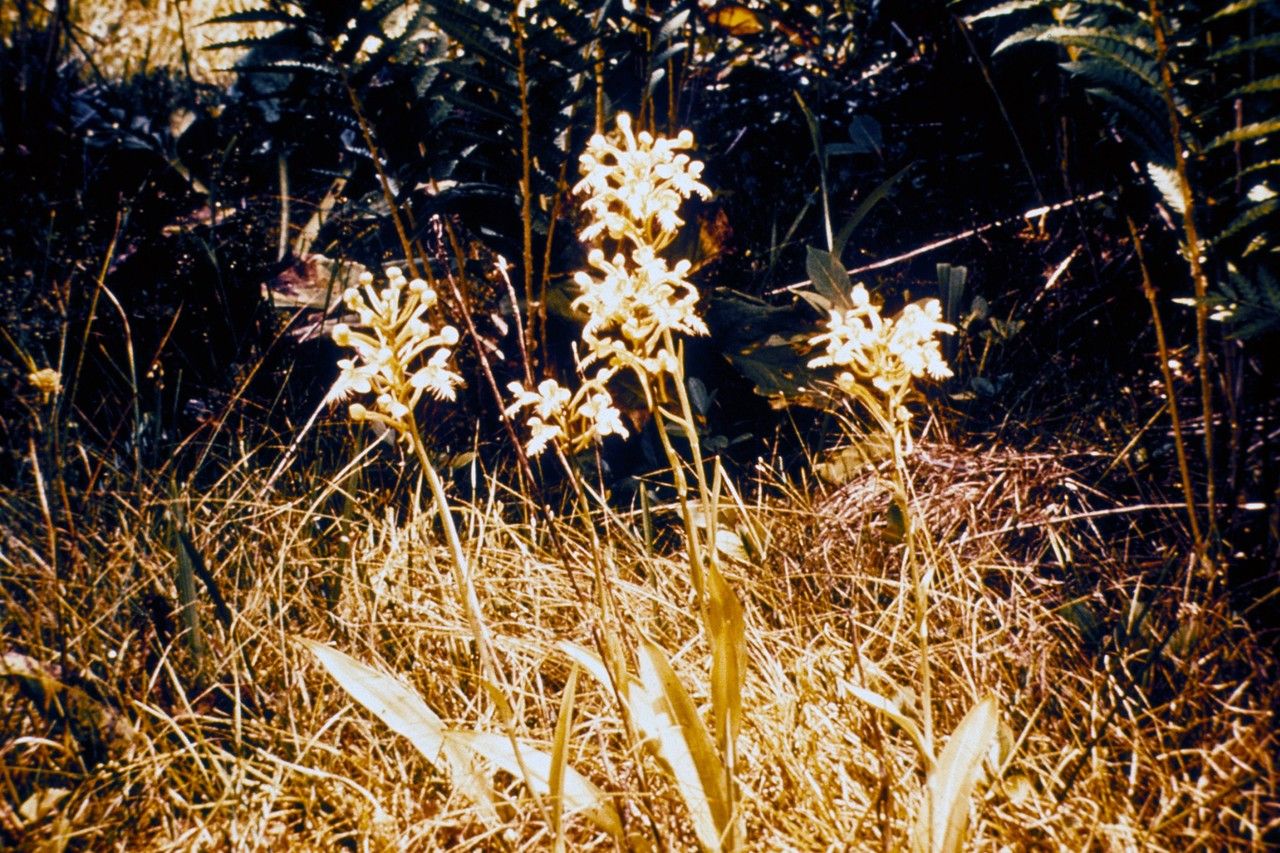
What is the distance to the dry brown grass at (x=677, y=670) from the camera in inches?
48.8

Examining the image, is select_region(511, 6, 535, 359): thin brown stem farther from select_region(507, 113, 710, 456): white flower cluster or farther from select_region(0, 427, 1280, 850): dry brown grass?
select_region(507, 113, 710, 456): white flower cluster

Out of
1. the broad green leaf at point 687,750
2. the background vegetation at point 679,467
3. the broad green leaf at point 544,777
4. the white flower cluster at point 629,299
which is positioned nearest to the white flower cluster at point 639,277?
the white flower cluster at point 629,299

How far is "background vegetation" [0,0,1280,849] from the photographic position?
1262mm

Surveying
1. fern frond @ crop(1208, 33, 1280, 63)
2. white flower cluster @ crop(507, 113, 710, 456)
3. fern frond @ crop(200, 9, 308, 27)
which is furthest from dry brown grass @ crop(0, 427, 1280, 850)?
fern frond @ crop(200, 9, 308, 27)

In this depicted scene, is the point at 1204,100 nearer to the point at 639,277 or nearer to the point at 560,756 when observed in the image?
the point at 639,277

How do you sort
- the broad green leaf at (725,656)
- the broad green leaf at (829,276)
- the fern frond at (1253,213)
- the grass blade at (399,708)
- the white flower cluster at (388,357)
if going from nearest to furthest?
1. the white flower cluster at (388,357)
2. the broad green leaf at (725,656)
3. the grass blade at (399,708)
4. the fern frond at (1253,213)
5. the broad green leaf at (829,276)

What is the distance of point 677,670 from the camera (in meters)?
1.57

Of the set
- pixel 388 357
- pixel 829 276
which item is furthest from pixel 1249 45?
pixel 388 357

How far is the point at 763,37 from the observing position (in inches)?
111

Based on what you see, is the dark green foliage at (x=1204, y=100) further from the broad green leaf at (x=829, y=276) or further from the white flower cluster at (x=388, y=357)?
the white flower cluster at (x=388, y=357)

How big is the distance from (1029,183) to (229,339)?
233cm

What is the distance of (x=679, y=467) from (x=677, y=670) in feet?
1.91

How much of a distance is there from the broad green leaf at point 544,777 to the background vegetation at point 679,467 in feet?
0.04

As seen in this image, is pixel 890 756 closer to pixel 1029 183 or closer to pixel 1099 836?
pixel 1099 836
